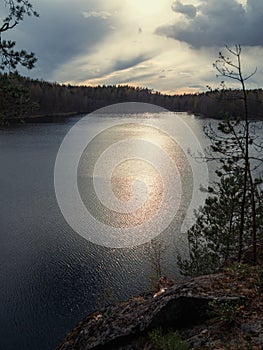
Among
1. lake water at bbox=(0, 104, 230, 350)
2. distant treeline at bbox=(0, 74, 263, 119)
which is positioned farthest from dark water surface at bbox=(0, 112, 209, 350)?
distant treeline at bbox=(0, 74, 263, 119)

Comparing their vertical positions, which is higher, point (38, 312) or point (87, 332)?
point (87, 332)

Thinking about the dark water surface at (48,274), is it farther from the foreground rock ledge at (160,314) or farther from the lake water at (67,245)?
the foreground rock ledge at (160,314)

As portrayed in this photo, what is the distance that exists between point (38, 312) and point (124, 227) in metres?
8.64

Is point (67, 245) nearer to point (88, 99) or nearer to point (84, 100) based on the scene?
point (84, 100)

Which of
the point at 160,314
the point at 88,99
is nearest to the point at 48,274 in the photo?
the point at 160,314

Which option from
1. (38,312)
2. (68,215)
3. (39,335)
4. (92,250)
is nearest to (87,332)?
(39,335)

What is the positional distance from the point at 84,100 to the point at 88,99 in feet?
21.8

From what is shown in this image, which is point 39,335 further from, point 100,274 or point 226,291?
point 226,291

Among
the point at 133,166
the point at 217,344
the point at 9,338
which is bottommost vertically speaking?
the point at 9,338

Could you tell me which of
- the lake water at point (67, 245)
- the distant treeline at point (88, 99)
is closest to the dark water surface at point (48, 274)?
the lake water at point (67, 245)

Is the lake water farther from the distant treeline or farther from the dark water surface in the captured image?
the distant treeline

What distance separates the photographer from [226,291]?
4754 mm

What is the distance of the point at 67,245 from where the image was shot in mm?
19031

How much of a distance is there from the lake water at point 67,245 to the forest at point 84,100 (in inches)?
288
